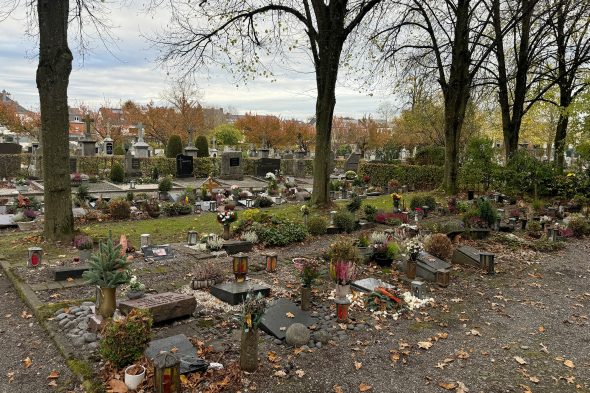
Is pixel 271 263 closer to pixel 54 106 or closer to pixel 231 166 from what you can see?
pixel 54 106

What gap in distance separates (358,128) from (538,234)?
183 feet

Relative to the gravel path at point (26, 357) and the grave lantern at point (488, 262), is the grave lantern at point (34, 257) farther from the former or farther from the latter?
the grave lantern at point (488, 262)

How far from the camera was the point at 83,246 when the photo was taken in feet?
29.7

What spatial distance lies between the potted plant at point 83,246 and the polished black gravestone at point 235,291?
128 inches

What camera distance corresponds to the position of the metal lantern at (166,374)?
12.7ft

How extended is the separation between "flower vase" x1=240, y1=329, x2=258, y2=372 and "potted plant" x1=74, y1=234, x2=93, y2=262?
5.14 m

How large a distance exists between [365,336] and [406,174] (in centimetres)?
2008

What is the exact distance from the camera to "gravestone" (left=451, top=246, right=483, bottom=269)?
8.88 meters

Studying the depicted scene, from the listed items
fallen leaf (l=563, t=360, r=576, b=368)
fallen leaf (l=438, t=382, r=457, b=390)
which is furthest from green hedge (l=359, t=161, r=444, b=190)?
fallen leaf (l=438, t=382, r=457, b=390)

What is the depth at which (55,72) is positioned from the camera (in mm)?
9562

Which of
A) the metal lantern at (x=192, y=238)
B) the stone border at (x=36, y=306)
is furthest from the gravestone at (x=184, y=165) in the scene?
the stone border at (x=36, y=306)

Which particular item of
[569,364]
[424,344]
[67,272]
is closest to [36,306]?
[67,272]

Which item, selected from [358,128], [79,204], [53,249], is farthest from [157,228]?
[358,128]

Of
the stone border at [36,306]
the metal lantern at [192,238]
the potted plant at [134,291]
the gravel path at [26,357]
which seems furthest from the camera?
the metal lantern at [192,238]
